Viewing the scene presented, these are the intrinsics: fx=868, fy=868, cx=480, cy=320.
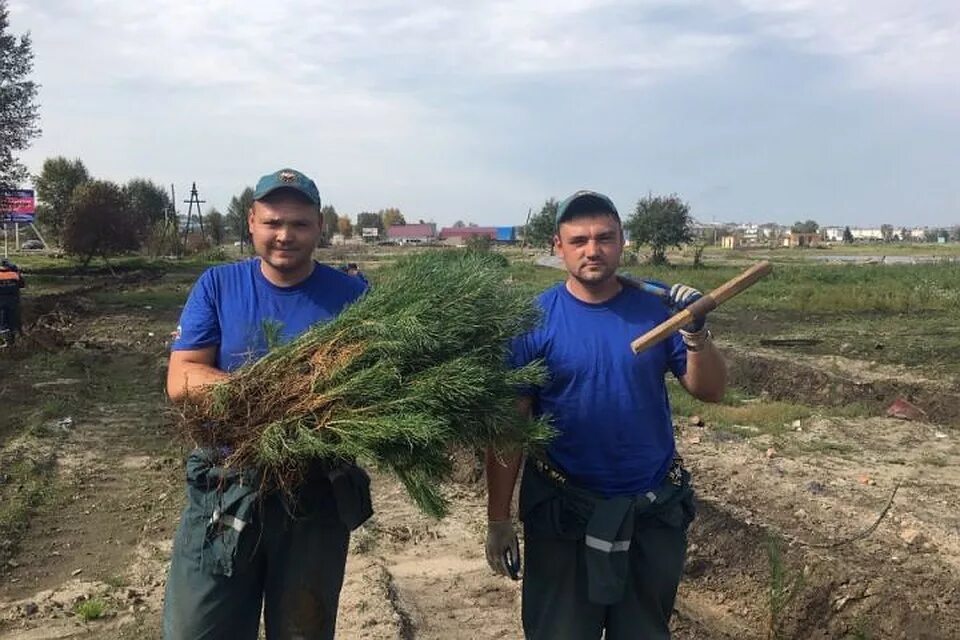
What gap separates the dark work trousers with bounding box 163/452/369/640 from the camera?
104 inches

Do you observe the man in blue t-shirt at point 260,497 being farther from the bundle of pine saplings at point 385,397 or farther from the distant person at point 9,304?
the distant person at point 9,304

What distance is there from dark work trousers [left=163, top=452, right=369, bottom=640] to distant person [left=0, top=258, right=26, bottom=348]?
12.4 metres

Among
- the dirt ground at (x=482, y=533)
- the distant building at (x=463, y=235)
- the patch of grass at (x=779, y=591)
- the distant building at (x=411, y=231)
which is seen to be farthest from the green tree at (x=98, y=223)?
the distant building at (x=411, y=231)

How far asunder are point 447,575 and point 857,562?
2.48 meters

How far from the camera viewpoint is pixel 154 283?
3186cm

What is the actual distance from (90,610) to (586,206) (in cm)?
343

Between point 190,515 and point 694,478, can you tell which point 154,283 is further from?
point 190,515

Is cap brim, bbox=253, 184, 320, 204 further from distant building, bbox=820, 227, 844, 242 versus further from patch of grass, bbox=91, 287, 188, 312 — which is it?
distant building, bbox=820, 227, 844, 242

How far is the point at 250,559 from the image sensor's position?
2691mm

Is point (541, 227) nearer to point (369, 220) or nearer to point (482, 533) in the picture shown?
point (482, 533)

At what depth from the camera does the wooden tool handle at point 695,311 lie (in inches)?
103

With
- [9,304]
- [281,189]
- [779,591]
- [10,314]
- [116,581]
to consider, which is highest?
[281,189]

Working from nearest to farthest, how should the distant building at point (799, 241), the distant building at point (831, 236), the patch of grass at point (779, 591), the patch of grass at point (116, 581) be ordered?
1. the patch of grass at point (779, 591)
2. the patch of grass at point (116, 581)
3. the distant building at point (799, 241)
4. the distant building at point (831, 236)

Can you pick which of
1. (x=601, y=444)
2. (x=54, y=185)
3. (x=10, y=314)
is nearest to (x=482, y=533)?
(x=601, y=444)
